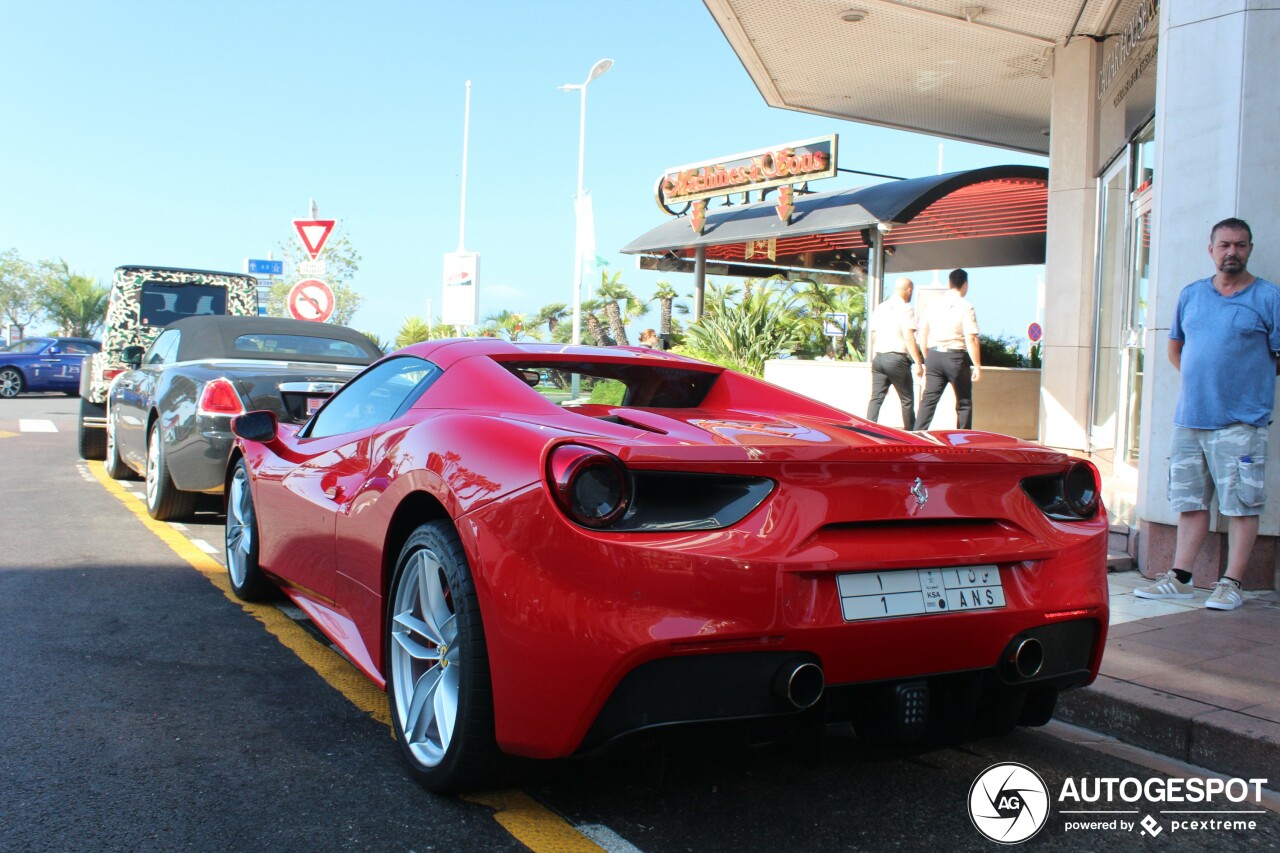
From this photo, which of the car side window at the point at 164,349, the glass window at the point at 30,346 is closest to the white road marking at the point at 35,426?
the car side window at the point at 164,349

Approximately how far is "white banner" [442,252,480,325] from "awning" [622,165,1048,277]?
502 cm

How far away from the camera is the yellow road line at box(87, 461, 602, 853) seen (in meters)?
2.57

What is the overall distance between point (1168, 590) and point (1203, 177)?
214 cm

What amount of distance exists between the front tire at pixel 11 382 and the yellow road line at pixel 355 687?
2141 cm

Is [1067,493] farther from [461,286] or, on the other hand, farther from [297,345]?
[461,286]

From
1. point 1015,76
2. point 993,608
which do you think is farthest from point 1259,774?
point 1015,76

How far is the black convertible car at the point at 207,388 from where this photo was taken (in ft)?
21.4

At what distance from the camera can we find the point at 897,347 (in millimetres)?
11523

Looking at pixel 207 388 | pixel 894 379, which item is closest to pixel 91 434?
pixel 207 388

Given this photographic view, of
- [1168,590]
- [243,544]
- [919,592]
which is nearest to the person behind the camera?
[919,592]

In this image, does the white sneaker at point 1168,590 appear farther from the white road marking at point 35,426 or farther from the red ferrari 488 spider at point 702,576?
the white road marking at point 35,426

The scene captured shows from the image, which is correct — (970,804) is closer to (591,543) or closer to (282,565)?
(591,543)

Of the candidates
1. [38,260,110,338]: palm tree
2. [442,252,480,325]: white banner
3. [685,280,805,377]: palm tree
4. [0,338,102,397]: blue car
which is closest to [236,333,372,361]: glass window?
[685,280,805,377]: palm tree

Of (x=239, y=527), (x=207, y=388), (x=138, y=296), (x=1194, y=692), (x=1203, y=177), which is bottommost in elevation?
(x=1194, y=692)
